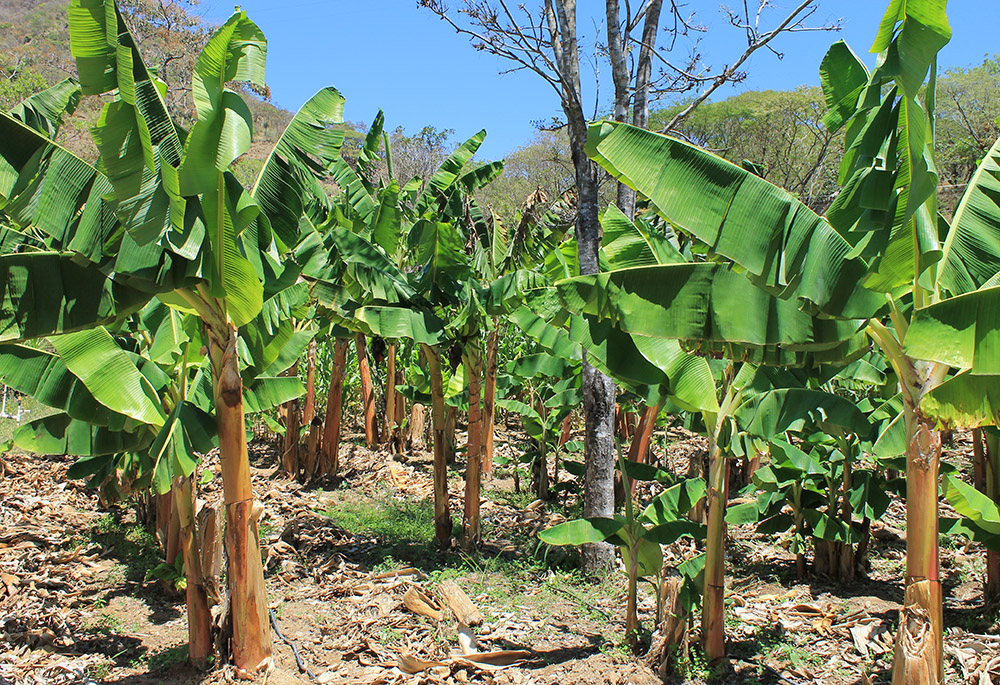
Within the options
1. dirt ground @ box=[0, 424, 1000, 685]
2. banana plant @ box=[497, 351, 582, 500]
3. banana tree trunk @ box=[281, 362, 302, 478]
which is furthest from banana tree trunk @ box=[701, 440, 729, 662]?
banana tree trunk @ box=[281, 362, 302, 478]

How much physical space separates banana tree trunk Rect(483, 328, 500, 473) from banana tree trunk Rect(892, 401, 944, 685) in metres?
8.06

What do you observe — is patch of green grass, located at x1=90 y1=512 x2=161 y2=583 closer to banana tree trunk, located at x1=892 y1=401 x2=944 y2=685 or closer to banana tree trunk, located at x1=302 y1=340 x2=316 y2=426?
banana tree trunk, located at x1=302 y1=340 x2=316 y2=426

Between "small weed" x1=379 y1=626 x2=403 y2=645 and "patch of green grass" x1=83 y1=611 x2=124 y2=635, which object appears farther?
"patch of green grass" x1=83 y1=611 x2=124 y2=635

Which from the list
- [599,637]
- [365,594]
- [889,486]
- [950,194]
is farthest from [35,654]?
[950,194]

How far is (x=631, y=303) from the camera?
418cm

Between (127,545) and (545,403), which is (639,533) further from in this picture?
(127,545)

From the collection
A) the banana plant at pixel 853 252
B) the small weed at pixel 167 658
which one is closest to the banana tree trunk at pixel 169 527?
the small weed at pixel 167 658

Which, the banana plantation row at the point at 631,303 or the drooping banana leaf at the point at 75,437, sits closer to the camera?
the banana plantation row at the point at 631,303

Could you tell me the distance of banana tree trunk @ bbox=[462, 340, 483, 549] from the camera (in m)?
8.27

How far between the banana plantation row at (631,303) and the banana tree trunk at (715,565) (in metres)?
0.02

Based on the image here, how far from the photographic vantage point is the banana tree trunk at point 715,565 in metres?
5.11

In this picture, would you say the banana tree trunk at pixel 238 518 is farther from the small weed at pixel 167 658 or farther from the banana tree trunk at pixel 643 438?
the banana tree trunk at pixel 643 438

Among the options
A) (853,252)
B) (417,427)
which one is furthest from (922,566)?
(417,427)

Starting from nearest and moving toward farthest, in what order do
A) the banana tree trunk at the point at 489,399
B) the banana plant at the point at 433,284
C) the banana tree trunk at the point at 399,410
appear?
1. the banana plant at the point at 433,284
2. the banana tree trunk at the point at 489,399
3. the banana tree trunk at the point at 399,410
